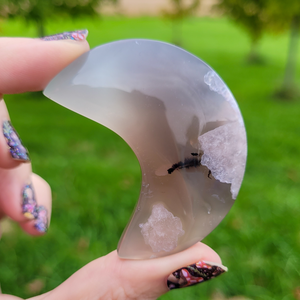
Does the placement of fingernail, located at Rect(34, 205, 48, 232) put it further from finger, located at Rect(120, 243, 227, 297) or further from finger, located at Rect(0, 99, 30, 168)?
finger, located at Rect(120, 243, 227, 297)

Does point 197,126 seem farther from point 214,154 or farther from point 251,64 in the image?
point 251,64

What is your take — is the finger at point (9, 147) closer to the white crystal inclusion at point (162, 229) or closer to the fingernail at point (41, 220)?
the fingernail at point (41, 220)

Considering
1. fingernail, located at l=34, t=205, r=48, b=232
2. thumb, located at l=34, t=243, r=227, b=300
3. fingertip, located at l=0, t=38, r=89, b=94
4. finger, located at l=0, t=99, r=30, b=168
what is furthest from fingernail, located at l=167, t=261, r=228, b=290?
fingertip, located at l=0, t=38, r=89, b=94

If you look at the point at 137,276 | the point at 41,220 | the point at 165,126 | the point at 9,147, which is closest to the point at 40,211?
the point at 41,220

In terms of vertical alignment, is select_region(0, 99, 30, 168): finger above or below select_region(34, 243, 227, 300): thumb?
above

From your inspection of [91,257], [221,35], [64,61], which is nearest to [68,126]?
[91,257]

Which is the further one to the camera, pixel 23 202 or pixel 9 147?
pixel 23 202

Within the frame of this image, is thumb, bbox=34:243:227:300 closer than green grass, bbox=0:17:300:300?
Yes

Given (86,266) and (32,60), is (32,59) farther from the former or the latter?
(86,266)
